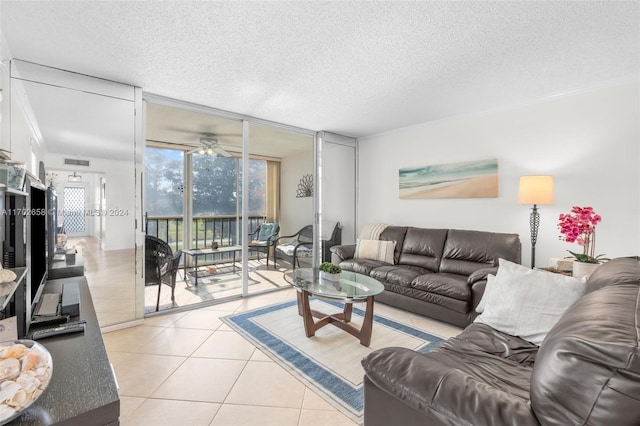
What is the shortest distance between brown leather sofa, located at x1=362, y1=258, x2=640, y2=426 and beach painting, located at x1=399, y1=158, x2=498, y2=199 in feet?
7.73

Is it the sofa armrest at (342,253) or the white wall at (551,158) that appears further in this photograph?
the sofa armrest at (342,253)

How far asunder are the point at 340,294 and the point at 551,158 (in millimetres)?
2690

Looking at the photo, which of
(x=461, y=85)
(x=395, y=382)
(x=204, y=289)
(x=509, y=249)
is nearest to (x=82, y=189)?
(x=204, y=289)

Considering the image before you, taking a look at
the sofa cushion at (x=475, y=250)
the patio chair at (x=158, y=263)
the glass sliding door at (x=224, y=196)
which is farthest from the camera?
the glass sliding door at (x=224, y=196)

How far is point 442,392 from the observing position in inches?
38.7

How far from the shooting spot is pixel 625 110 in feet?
9.02

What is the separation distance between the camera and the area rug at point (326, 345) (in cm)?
197

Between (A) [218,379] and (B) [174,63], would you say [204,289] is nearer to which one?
(A) [218,379]

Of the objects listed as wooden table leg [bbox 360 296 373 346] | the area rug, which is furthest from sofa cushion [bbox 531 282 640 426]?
wooden table leg [bbox 360 296 373 346]

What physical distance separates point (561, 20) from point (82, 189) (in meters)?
3.98

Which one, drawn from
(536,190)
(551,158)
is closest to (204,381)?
(536,190)

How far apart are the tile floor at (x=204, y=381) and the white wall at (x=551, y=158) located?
1.56 m

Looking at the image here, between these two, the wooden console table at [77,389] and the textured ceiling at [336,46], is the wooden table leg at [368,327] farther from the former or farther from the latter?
the textured ceiling at [336,46]

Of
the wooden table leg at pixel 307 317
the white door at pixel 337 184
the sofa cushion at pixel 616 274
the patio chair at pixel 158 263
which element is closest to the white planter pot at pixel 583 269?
the sofa cushion at pixel 616 274
